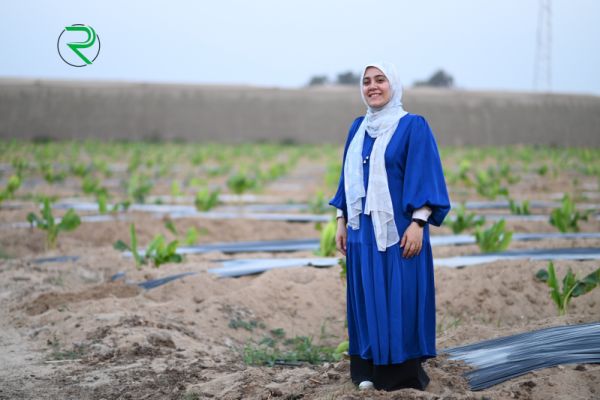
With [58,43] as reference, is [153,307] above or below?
below

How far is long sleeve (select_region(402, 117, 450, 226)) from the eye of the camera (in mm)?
2928

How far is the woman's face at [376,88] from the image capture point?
3.02 metres

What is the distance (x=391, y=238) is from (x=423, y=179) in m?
0.28

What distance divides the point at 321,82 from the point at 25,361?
2364 inches

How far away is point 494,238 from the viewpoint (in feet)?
19.9

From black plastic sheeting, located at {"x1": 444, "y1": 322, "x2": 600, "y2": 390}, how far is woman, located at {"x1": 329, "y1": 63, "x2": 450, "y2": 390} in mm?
311

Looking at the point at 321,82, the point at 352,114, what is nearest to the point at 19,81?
the point at 352,114

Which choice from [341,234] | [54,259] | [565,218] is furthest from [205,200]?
[341,234]

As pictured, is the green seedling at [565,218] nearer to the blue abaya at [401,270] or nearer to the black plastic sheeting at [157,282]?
the black plastic sheeting at [157,282]

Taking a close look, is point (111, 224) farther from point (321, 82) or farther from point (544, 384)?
point (321, 82)

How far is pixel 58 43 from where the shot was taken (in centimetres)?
341

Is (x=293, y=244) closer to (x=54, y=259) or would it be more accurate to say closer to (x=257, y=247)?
(x=257, y=247)

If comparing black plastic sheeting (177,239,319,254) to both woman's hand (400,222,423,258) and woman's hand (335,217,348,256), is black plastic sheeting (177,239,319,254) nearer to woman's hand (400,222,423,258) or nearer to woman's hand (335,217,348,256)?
woman's hand (335,217,348,256)

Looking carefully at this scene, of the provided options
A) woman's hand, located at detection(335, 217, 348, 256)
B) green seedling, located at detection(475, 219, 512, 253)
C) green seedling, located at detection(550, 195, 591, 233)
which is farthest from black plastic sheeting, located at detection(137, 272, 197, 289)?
green seedling, located at detection(550, 195, 591, 233)
